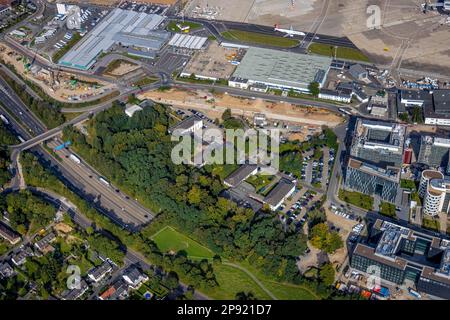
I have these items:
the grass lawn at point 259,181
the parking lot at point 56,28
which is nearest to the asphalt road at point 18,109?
the parking lot at point 56,28

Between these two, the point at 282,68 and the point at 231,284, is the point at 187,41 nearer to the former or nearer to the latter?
the point at 282,68

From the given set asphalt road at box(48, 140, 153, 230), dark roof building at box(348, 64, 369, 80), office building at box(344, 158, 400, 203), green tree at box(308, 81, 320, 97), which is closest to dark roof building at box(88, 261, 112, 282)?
asphalt road at box(48, 140, 153, 230)

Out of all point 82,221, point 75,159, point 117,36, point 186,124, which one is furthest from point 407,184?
point 117,36

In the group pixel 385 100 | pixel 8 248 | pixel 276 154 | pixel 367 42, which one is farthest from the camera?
pixel 367 42

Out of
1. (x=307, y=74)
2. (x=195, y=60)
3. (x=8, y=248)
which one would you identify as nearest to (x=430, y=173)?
(x=307, y=74)

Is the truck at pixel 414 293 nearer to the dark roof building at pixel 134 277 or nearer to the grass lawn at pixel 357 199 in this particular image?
the grass lawn at pixel 357 199

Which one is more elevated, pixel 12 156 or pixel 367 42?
pixel 367 42

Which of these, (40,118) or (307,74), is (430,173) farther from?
(40,118)
